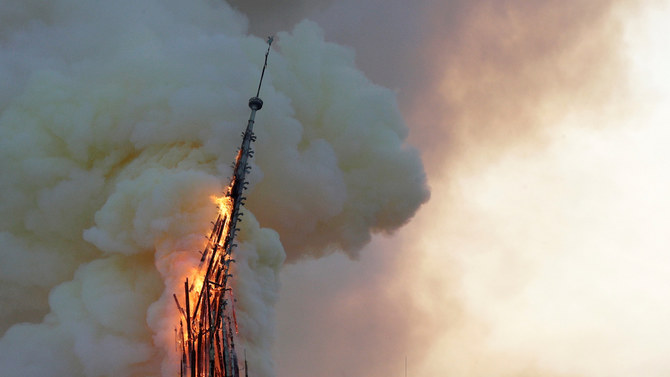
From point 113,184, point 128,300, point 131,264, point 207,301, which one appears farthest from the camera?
point 113,184

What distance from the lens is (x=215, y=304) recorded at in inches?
1426

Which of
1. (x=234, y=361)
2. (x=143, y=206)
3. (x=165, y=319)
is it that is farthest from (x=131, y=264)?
(x=234, y=361)

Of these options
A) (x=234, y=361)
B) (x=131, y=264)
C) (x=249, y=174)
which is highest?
(x=249, y=174)

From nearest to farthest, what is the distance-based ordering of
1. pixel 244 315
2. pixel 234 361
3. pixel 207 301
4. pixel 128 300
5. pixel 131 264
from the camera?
1. pixel 234 361
2. pixel 207 301
3. pixel 244 315
4. pixel 128 300
5. pixel 131 264

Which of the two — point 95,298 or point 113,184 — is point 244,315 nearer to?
point 95,298

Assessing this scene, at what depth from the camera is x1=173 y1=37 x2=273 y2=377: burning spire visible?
3316 centimetres

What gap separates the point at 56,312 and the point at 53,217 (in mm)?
9477

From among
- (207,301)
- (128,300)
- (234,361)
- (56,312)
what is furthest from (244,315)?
(56,312)

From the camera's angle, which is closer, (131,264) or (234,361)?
(234,361)

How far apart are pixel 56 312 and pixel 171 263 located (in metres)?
15.4

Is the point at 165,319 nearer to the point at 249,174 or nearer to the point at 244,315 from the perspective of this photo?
the point at 244,315

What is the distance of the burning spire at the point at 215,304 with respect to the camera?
3316 centimetres

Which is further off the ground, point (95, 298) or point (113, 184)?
point (113, 184)

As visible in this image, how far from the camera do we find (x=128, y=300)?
43.4m
